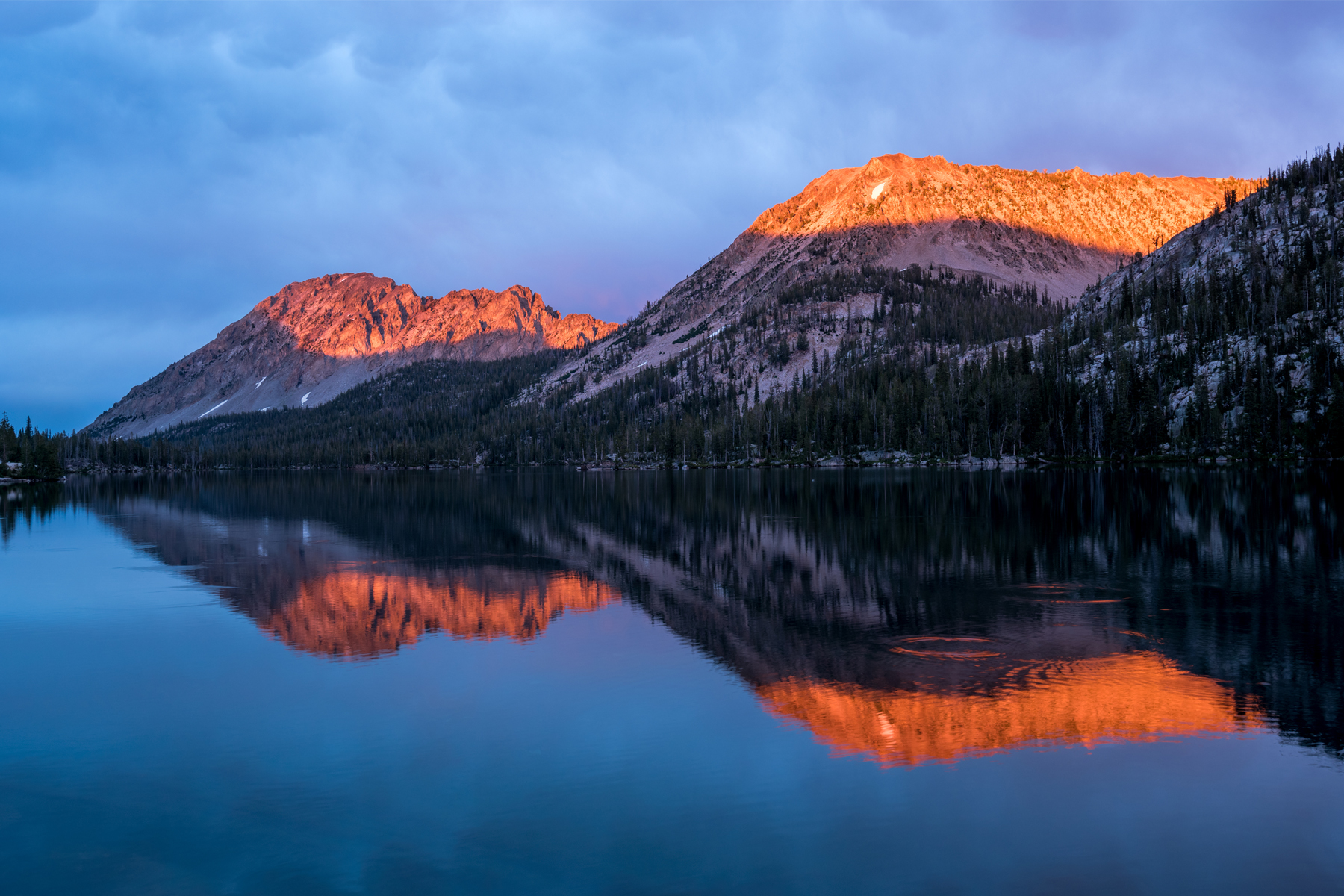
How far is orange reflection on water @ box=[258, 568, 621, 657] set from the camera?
25234mm

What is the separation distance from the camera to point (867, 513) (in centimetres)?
6009

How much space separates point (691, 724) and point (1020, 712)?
676cm

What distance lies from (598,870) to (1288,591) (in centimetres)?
2786

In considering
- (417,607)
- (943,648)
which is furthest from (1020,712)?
(417,607)

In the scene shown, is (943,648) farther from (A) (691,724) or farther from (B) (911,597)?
(A) (691,724)

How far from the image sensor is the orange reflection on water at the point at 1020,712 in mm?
15055

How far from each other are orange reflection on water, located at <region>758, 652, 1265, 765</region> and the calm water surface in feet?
0.28

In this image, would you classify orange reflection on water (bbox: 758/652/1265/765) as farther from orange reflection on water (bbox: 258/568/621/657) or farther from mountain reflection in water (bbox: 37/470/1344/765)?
orange reflection on water (bbox: 258/568/621/657)

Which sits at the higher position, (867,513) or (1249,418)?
(1249,418)

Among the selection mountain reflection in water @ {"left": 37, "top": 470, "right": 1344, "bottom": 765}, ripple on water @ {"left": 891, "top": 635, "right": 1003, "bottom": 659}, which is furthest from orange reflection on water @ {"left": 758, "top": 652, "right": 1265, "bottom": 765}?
ripple on water @ {"left": 891, "top": 635, "right": 1003, "bottom": 659}

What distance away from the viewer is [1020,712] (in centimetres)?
1652

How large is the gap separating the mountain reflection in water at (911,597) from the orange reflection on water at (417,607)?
0.50 feet

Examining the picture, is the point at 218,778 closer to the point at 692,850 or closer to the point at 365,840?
the point at 365,840

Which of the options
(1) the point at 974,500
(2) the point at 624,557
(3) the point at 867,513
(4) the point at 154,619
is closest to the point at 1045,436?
(1) the point at 974,500
